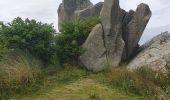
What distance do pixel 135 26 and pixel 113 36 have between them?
5.48 feet

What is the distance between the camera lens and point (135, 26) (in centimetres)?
2017

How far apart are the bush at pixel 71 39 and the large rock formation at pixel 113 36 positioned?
410 millimetres

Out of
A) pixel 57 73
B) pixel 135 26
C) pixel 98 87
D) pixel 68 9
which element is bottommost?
pixel 98 87

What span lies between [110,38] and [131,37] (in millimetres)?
1676

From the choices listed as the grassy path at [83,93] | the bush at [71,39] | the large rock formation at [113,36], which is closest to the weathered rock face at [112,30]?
the large rock formation at [113,36]

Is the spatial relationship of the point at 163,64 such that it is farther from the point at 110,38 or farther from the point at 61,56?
the point at 61,56

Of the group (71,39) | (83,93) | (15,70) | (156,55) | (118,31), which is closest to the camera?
(83,93)

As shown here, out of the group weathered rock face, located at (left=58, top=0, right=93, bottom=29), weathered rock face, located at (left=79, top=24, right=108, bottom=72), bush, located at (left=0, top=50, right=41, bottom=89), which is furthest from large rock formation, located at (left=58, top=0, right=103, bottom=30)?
bush, located at (left=0, top=50, right=41, bottom=89)

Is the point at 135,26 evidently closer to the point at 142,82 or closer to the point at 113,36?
the point at 113,36

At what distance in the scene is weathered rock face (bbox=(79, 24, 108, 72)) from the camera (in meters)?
18.2

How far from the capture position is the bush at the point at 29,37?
661 inches

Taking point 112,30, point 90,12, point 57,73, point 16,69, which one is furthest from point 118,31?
Answer: point 16,69

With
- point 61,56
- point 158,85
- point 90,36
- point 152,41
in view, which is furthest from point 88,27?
point 158,85

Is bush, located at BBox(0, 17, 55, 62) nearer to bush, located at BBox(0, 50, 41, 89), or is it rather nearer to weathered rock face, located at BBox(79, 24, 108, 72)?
bush, located at BBox(0, 50, 41, 89)
